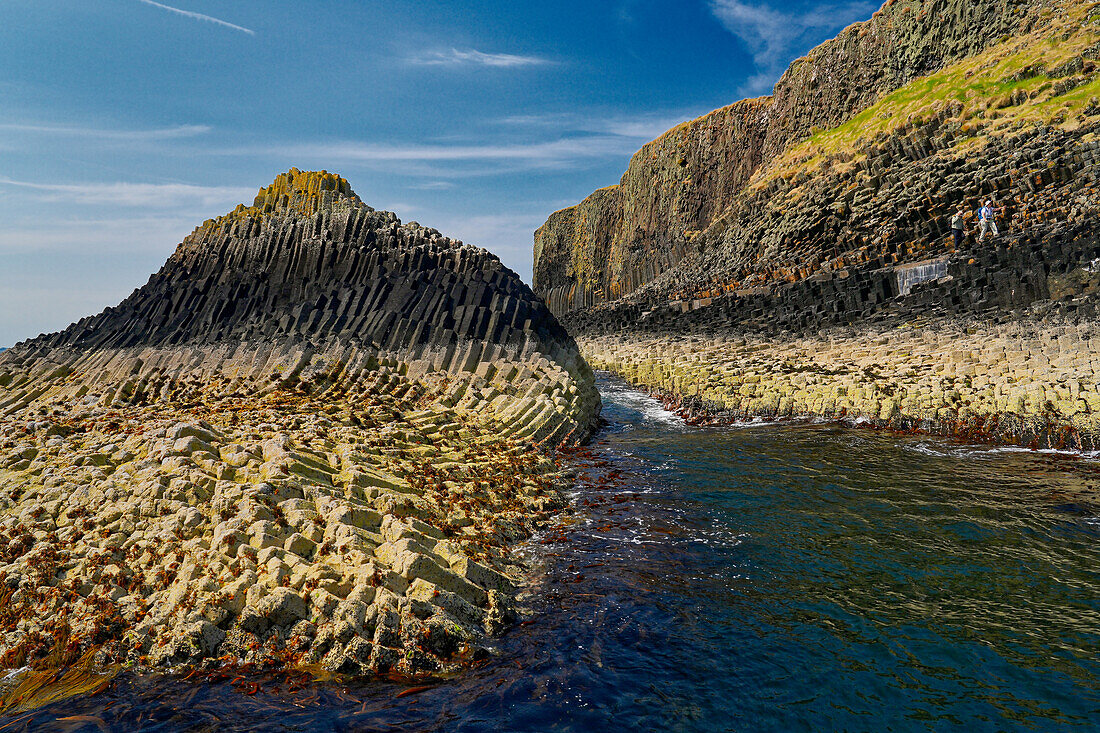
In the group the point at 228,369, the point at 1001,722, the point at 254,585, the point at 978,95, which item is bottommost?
the point at 1001,722

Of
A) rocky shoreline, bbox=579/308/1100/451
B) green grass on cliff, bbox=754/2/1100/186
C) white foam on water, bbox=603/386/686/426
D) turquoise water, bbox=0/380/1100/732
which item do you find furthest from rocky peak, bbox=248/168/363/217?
green grass on cliff, bbox=754/2/1100/186

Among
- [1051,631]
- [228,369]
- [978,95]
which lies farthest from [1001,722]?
[978,95]

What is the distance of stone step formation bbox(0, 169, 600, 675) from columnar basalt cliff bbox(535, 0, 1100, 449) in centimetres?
1066

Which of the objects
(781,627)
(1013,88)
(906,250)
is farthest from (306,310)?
(1013,88)

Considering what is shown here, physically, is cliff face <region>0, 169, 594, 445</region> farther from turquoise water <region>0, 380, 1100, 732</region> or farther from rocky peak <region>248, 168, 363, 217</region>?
turquoise water <region>0, 380, 1100, 732</region>

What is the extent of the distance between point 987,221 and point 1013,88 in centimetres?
1609

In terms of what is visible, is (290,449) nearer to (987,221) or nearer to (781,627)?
(781,627)

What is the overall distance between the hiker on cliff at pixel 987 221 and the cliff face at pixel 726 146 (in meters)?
26.8

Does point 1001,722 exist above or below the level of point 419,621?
below

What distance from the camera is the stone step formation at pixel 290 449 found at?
21.4 feet

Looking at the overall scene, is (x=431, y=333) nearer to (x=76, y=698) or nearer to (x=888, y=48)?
(x=76, y=698)

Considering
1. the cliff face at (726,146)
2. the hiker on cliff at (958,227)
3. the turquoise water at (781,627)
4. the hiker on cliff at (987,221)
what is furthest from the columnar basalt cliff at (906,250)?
the turquoise water at (781,627)

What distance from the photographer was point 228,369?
712 inches

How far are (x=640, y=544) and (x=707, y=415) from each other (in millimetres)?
13381
